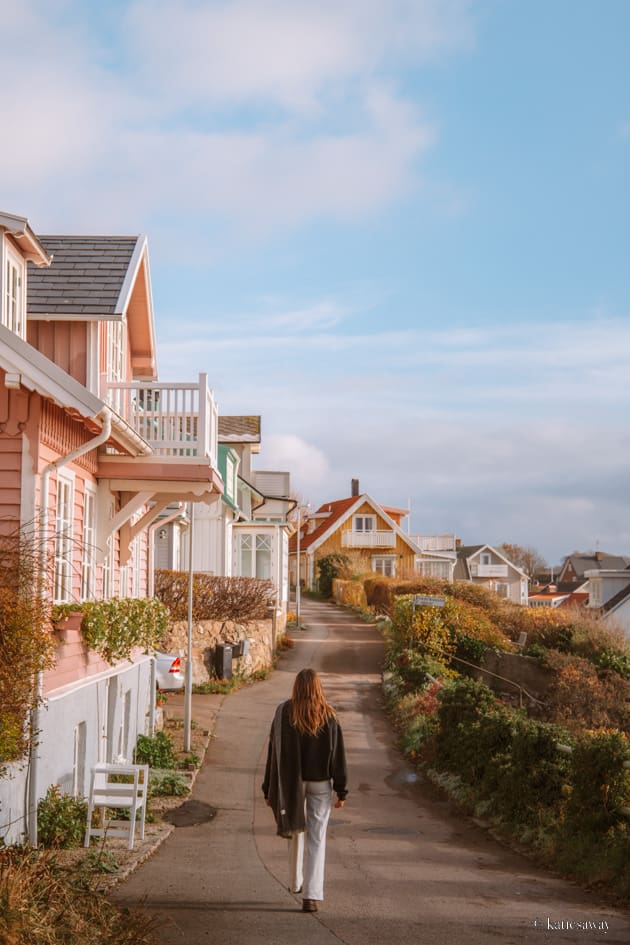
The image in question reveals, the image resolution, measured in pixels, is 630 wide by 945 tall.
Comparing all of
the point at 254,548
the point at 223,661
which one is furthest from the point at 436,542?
the point at 223,661

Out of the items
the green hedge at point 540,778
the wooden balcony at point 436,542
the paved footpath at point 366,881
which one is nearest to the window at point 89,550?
the paved footpath at point 366,881

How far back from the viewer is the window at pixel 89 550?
12990mm

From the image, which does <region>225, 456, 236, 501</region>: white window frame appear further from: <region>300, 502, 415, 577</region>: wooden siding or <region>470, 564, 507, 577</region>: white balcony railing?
<region>470, 564, 507, 577</region>: white balcony railing

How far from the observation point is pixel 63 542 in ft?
38.9

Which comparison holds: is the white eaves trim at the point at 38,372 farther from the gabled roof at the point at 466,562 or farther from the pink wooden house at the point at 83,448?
the gabled roof at the point at 466,562

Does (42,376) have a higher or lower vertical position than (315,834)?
higher

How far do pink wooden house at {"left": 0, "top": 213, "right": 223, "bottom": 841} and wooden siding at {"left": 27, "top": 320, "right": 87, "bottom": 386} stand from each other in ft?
0.04

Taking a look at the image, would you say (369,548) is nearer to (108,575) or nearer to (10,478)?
(108,575)

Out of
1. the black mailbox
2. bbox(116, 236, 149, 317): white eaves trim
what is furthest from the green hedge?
the black mailbox

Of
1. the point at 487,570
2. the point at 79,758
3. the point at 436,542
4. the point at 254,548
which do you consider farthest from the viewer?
the point at 487,570

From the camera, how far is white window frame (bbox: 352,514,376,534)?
6844 cm

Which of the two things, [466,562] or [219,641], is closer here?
[219,641]

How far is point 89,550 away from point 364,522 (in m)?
55.8

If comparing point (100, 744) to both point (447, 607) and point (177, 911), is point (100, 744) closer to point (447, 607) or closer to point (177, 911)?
point (177, 911)
